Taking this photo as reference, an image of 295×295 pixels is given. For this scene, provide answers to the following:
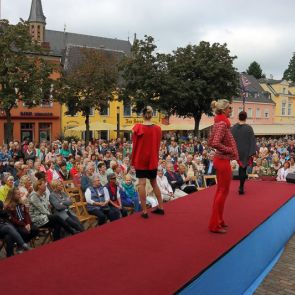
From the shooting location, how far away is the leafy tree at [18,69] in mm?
25141

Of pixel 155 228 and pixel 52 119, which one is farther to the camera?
pixel 52 119

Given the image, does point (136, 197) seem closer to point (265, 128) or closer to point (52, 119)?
point (52, 119)

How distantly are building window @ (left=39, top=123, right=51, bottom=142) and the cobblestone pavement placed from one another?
32.6 meters

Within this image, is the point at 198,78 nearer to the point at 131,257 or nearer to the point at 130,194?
the point at 130,194

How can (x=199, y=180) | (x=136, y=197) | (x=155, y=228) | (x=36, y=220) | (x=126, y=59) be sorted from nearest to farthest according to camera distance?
1. (x=155, y=228)
2. (x=36, y=220)
3. (x=136, y=197)
4. (x=199, y=180)
5. (x=126, y=59)

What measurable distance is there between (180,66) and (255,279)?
27607 millimetres

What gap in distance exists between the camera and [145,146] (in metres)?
5.87

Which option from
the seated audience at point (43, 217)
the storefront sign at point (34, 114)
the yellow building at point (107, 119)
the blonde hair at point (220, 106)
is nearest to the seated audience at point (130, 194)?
the seated audience at point (43, 217)

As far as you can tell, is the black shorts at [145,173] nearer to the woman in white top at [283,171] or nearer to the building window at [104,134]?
the woman in white top at [283,171]

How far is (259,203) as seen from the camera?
7.36 m

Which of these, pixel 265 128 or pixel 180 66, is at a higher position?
pixel 180 66

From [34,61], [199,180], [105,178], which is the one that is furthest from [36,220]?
[34,61]

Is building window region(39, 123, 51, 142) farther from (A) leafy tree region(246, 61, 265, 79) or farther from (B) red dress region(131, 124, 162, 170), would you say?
(A) leafy tree region(246, 61, 265, 79)

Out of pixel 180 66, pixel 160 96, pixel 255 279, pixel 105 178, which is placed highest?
pixel 180 66
